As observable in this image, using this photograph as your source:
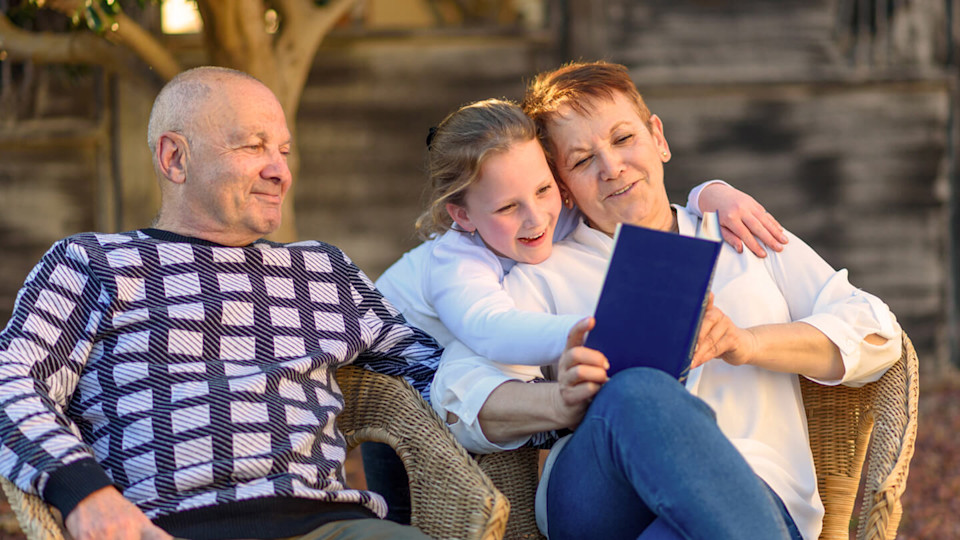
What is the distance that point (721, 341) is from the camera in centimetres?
215

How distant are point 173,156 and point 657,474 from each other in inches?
54.3

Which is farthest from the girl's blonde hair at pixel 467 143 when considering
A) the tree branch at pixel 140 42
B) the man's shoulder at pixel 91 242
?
the tree branch at pixel 140 42

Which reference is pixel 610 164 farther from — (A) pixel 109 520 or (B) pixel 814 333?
(A) pixel 109 520

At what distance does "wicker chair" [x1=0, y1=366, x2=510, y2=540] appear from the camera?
195cm

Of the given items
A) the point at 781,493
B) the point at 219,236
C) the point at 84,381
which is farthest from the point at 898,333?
the point at 84,381

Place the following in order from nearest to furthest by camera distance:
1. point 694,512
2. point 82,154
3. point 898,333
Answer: point 694,512 → point 898,333 → point 82,154

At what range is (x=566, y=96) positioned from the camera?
2449 millimetres

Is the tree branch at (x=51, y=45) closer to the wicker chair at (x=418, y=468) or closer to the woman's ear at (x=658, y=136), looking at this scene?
the wicker chair at (x=418, y=468)

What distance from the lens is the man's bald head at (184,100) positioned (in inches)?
92.1

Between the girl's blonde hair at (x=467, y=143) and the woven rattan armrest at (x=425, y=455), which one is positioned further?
the girl's blonde hair at (x=467, y=143)

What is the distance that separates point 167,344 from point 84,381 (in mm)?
197

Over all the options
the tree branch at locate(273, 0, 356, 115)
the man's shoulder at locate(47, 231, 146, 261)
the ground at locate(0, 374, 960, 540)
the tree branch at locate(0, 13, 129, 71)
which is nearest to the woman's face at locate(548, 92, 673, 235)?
the man's shoulder at locate(47, 231, 146, 261)

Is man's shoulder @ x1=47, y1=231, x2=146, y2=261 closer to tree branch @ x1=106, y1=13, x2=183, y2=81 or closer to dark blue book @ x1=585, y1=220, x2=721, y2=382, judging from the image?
dark blue book @ x1=585, y1=220, x2=721, y2=382

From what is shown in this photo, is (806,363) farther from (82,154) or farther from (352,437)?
(82,154)
